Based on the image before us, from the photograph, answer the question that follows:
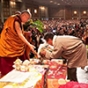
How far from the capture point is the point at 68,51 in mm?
2818

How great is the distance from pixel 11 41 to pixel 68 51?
2.41 feet

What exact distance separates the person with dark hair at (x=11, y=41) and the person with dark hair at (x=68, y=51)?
24 centimetres

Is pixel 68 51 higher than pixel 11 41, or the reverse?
pixel 11 41

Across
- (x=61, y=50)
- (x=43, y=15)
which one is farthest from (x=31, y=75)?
(x=43, y=15)

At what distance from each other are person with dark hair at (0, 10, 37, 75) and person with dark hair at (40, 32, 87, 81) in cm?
24

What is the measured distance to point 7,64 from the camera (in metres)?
2.87

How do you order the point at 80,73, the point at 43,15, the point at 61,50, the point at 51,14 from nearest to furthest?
1. the point at 61,50
2. the point at 80,73
3. the point at 43,15
4. the point at 51,14

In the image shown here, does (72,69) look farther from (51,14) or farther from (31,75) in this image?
(51,14)

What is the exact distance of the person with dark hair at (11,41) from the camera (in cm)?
272

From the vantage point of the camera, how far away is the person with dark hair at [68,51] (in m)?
2.71

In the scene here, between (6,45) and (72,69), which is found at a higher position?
(6,45)

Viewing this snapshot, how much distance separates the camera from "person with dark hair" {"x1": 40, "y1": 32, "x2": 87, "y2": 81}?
8.87ft

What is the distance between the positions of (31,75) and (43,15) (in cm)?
2462

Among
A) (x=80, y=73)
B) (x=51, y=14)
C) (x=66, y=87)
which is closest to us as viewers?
(x=66, y=87)
